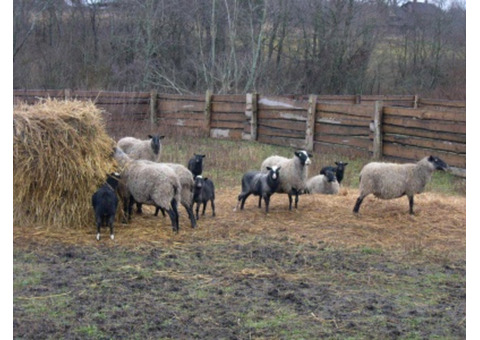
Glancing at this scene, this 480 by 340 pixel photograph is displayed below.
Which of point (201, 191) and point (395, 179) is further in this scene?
point (395, 179)

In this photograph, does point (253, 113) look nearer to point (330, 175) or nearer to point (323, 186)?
point (323, 186)

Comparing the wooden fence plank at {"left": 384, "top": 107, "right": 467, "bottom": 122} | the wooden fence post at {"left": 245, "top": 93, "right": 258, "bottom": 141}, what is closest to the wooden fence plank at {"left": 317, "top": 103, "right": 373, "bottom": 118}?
the wooden fence plank at {"left": 384, "top": 107, "right": 467, "bottom": 122}

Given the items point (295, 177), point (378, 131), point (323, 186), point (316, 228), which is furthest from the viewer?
point (378, 131)

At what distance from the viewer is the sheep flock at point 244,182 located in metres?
9.65

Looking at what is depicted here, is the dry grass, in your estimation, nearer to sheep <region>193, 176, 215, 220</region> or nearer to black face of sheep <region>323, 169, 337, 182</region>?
sheep <region>193, 176, 215, 220</region>

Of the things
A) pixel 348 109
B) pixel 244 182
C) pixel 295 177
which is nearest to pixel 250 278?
pixel 295 177

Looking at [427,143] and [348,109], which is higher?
[348,109]

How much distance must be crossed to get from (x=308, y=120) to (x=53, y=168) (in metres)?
12.5

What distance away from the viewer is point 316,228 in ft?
33.1

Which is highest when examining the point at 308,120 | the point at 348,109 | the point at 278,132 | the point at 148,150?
the point at 348,109

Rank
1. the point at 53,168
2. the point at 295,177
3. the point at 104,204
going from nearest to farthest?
the point at 104,204
the point at 53,168
the point at 295,177

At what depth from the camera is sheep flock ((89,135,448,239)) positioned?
31.7ft

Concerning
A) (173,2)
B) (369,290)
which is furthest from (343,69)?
(369,290)

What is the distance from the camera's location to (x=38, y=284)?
23.1ft
